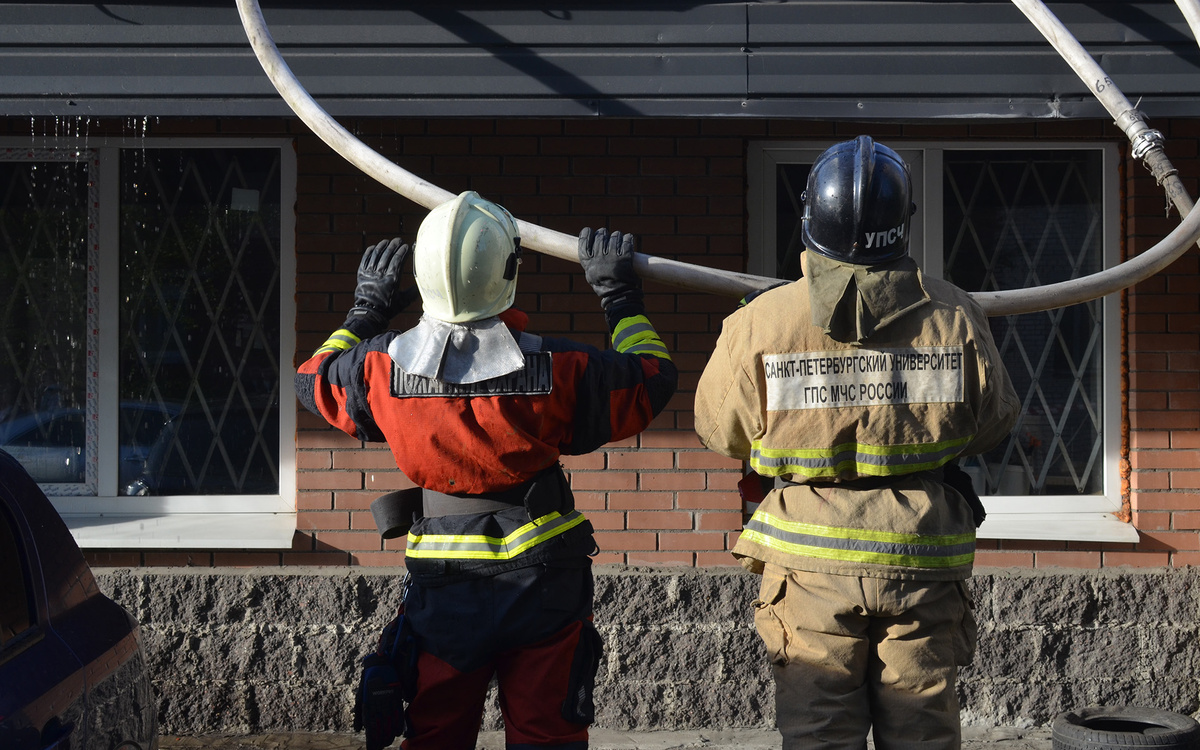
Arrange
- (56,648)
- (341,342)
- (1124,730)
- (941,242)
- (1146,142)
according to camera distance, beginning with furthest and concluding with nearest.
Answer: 1. (941,242)
2. (1124,730)
3. (1146,142)
4. (341,342)
5. (56,648)

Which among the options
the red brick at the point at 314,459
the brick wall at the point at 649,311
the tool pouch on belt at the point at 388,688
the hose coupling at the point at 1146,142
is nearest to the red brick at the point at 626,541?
the brick wall at the point at 649,311

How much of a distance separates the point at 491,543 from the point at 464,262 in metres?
0.73

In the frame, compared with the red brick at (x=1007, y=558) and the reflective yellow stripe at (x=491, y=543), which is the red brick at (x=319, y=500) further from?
the red brick at (x=1007, y=558)

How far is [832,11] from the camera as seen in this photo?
3988 mm

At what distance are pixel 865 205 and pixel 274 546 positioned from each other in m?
2.99

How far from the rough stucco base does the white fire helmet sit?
2.02 meters

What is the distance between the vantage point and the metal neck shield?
8.89 feet

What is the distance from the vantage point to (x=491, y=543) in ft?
9.16

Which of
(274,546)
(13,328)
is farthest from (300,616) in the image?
(13,328)

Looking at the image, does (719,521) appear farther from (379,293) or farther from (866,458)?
(379,293)

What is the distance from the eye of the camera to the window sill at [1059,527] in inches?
179

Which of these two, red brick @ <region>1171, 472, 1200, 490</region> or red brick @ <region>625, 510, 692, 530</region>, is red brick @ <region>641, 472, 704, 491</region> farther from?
red brick @ <region>1171, 472, 1200, 490</region>

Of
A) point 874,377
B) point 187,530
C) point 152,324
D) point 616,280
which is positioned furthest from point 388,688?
point 152,324

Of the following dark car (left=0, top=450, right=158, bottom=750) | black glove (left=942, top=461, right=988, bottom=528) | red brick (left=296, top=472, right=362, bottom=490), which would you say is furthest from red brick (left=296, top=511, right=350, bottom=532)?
black glove (left=942, top=461, right=988, bottom=528)
